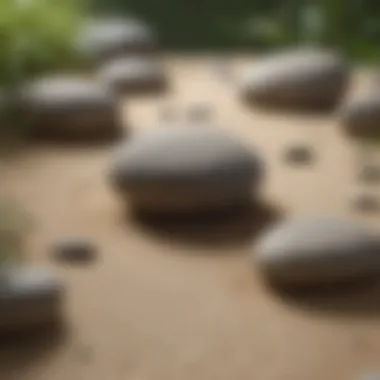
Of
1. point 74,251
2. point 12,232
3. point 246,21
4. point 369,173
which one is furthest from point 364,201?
point 246,21

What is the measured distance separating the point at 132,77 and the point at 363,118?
552 mm

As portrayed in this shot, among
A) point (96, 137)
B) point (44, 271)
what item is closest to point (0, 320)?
point (44, 271)

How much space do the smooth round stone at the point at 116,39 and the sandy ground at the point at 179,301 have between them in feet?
2.16

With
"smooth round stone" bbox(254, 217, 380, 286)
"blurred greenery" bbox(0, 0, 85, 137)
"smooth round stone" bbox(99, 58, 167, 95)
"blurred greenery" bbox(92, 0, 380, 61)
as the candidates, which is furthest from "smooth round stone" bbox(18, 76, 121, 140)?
"smooth round stone" bbox(254, 217, 380, 286)

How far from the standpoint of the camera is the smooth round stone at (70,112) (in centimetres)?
200

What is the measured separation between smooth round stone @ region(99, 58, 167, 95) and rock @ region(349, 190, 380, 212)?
73 centimetres

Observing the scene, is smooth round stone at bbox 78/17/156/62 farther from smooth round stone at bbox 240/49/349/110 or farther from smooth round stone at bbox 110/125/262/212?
smooth round stone at bbox 110/125/262/212

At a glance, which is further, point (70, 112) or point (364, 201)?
point (70, 112)

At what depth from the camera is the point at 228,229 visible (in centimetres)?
162

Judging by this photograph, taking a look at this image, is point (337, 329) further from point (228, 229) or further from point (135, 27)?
point (135, 27)

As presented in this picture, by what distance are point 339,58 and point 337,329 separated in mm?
1059

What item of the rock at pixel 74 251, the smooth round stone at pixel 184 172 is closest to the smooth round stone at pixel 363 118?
the smooth round stone at pixel 184 172

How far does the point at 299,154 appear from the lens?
1904mm

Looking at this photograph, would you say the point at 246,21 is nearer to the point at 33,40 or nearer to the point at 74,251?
the point at 33,40
